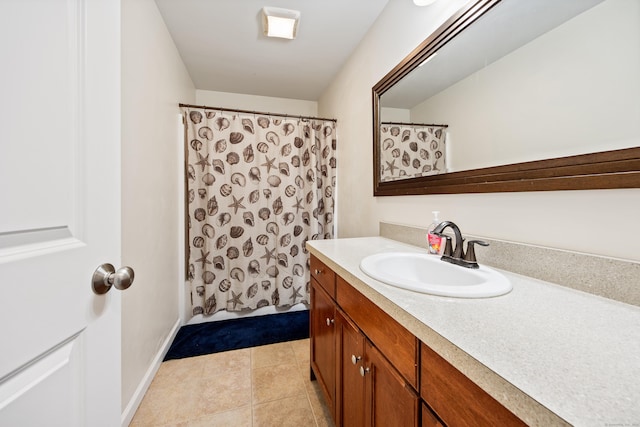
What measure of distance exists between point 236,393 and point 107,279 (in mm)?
1225

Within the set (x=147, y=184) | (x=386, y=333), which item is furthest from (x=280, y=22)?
(x=386, y=333)

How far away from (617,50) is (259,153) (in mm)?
2031

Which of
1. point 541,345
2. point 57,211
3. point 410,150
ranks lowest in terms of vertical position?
point 541,345

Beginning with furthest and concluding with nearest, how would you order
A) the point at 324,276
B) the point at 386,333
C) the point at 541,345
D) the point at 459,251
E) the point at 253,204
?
1. the point at 253,204
2. the point at 324,276
3. the point at 459,251
4. the point at 386,333
5. the point at 541,345

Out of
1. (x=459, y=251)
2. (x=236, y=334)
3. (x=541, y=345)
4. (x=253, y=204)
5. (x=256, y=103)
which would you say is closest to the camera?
(x=541, y=345)

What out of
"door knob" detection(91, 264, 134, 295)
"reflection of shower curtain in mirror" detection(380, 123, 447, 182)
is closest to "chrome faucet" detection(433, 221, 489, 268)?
"reflection of shower curtain in mirror" detection(380, 123, 447, 182)

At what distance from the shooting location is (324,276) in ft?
3.77

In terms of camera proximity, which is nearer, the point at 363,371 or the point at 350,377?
the point at 363,371

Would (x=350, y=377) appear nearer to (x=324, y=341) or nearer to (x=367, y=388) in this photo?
(x=367, y=388)

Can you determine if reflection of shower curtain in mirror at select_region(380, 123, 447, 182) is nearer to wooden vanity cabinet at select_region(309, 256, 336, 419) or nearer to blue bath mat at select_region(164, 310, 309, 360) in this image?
wooden vanity cabinet at select_region(309, 256, 336, 419)

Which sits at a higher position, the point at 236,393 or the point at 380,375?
the point at 380,375

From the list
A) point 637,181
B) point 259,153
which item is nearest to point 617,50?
point 637,181

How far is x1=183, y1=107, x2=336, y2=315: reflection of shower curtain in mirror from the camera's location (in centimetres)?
202

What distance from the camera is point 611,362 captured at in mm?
355
